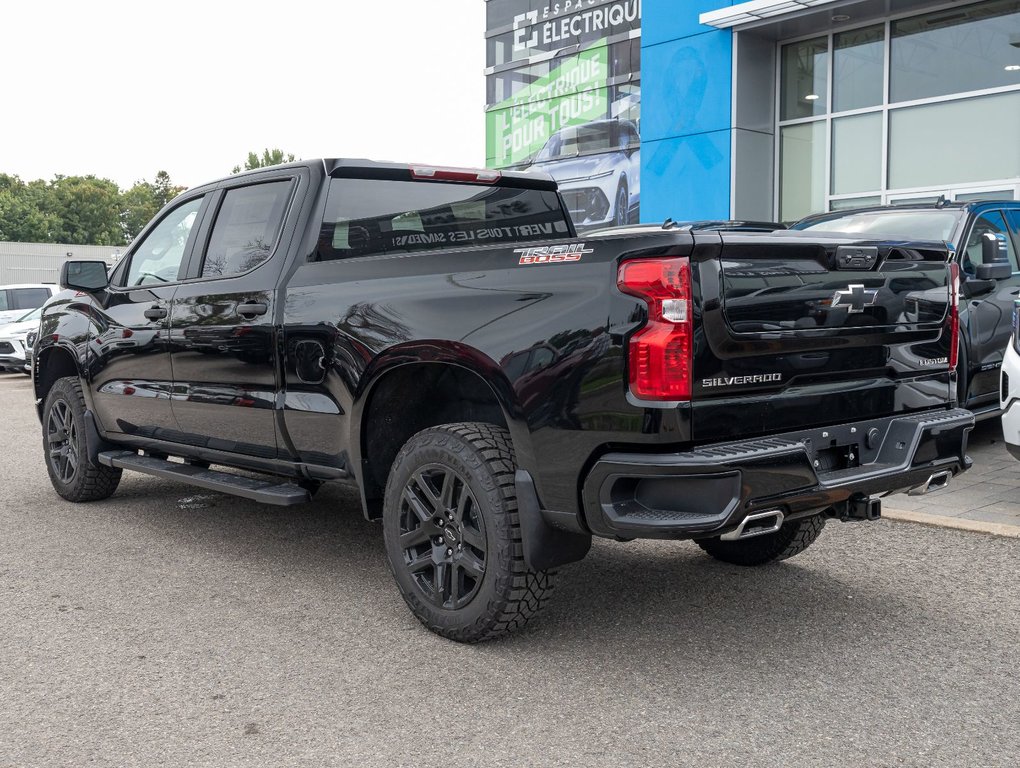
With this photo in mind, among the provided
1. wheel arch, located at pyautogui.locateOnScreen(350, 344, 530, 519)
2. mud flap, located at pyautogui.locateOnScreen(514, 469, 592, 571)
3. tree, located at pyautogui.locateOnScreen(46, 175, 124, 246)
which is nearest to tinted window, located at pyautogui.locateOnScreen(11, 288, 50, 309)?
wheel arch, located at pyautogui.locateOnScreen(350, 344, 530, 519)

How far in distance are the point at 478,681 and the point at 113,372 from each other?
3483 mm

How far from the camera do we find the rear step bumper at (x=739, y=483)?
3.21 metres

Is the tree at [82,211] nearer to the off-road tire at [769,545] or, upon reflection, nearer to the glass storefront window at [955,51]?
the glass storefront window at [955,51]

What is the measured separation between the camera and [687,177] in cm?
1678

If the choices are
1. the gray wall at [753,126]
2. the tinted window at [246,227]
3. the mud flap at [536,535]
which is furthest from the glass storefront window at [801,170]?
the mud flap at [536,535]

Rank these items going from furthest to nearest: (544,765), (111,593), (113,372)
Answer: (113,372), (111,593), (544,765)

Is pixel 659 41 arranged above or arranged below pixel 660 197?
above

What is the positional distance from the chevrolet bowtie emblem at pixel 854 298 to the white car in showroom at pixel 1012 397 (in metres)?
2.44

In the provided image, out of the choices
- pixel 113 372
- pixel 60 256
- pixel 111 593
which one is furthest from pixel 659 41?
pixel 60 256

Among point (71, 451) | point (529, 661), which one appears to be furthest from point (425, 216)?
point (71, 451)

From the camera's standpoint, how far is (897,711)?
10.7 ft

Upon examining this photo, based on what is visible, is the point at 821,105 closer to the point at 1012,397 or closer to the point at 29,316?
the point at 1012,397

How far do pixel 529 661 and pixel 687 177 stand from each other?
14019mm

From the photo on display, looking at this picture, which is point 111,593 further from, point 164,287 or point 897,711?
point 897,711
